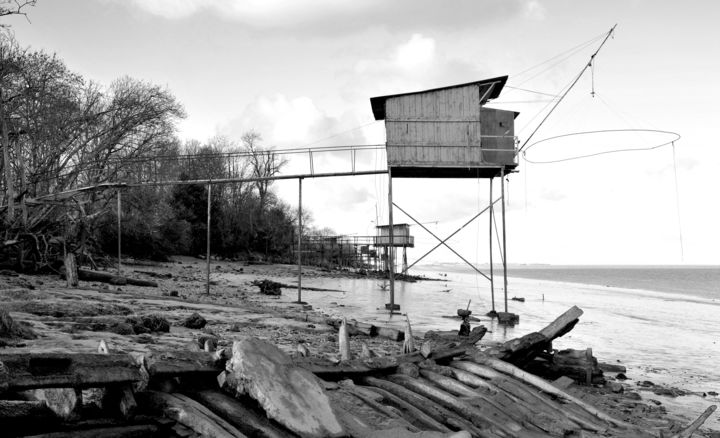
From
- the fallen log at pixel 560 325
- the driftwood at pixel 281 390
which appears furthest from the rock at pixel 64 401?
the fallen log at pixel 560 325

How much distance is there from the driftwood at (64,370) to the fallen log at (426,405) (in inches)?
115

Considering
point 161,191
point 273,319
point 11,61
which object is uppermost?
point 11,61

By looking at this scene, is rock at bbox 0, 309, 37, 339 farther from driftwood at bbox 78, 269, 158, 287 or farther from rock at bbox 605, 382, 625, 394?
driftwood at bbox 78, 269, 158, 287

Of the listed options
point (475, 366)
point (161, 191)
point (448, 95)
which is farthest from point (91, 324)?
point (161, 191)

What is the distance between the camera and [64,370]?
13.0 ft

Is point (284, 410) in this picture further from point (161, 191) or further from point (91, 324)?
point (161, 191)

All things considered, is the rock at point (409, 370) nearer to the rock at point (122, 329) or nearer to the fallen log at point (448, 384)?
the fallen log at point (448, 384)

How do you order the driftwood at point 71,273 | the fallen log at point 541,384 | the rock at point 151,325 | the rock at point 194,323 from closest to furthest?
the fallen log at point 541,384, the rock at point 151,325, the rock at point 194,323, the driftwood at point 71,273

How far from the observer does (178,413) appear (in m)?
4.14

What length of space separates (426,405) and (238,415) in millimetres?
2337

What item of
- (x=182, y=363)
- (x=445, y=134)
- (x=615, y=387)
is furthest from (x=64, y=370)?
(x=445, y=134)

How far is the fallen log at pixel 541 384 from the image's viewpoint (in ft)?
23.9

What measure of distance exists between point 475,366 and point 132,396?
494cm

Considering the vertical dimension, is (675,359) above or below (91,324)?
below
